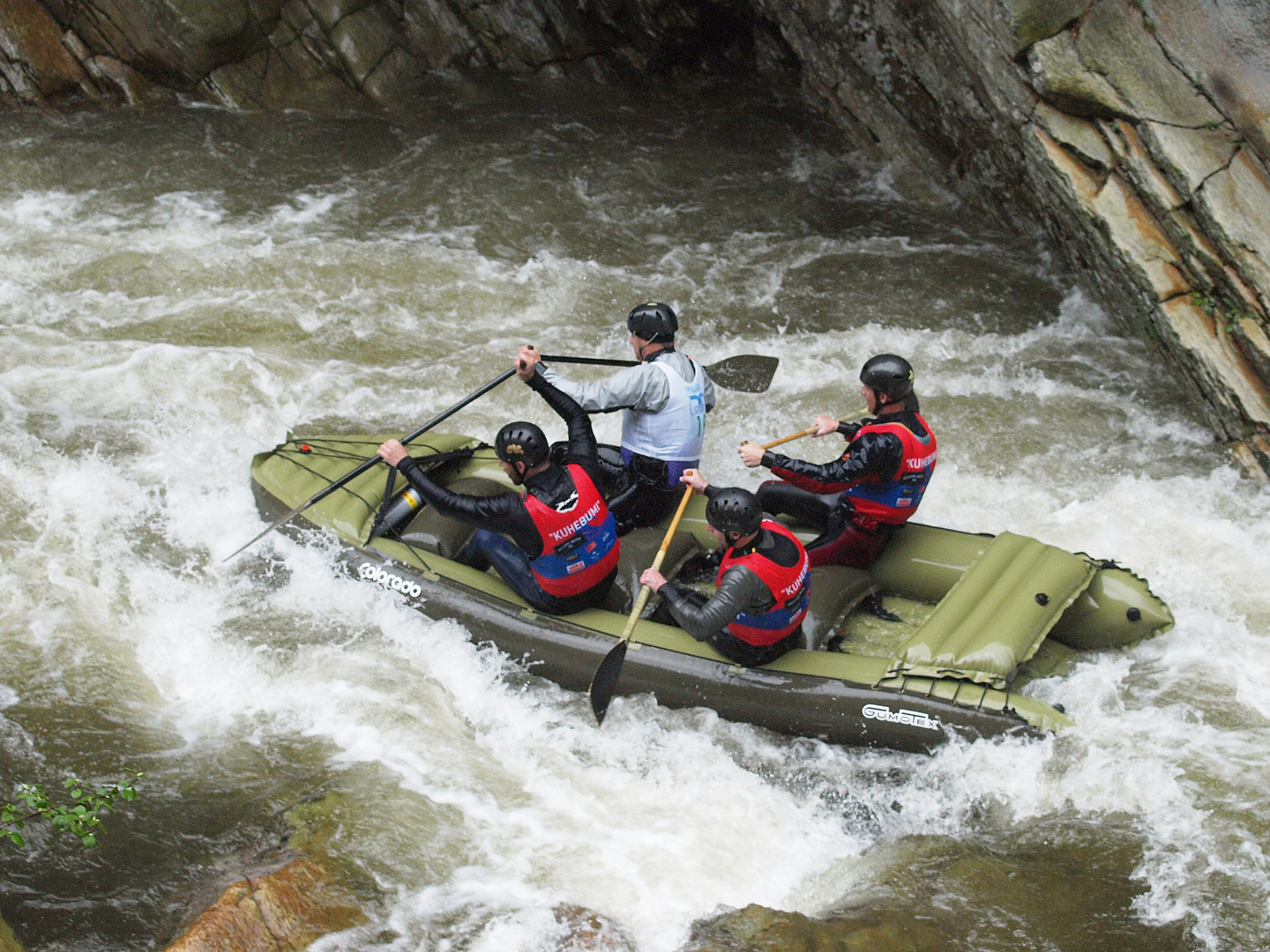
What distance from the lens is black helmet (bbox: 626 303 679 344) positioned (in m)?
5.08

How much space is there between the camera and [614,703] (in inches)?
190

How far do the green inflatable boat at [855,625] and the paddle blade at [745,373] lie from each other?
1.48 meters

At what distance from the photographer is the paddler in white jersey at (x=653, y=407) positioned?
200 inches

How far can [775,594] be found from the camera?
430 centimetres

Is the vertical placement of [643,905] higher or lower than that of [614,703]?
lower

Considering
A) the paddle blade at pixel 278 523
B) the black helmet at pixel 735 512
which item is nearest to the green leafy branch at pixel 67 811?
the paddle blade at pixel 278 523

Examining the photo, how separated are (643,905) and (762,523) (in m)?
1.50

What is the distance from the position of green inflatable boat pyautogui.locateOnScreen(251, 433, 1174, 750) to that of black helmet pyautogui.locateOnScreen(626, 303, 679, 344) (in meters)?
0.94

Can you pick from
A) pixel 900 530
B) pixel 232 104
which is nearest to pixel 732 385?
pixel 900 530

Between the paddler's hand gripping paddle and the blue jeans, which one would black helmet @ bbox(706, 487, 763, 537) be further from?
the blue jeans

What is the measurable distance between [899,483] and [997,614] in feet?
2.39

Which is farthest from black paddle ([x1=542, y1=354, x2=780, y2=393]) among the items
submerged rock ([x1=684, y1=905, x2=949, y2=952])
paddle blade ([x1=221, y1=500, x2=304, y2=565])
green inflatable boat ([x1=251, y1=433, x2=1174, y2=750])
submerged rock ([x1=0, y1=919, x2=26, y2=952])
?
submerged rock ([x1=0, y1=919, x2=26, y2=952])

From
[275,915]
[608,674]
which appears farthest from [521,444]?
[275,915]

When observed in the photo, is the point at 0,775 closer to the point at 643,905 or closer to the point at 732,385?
the point at 643,905
